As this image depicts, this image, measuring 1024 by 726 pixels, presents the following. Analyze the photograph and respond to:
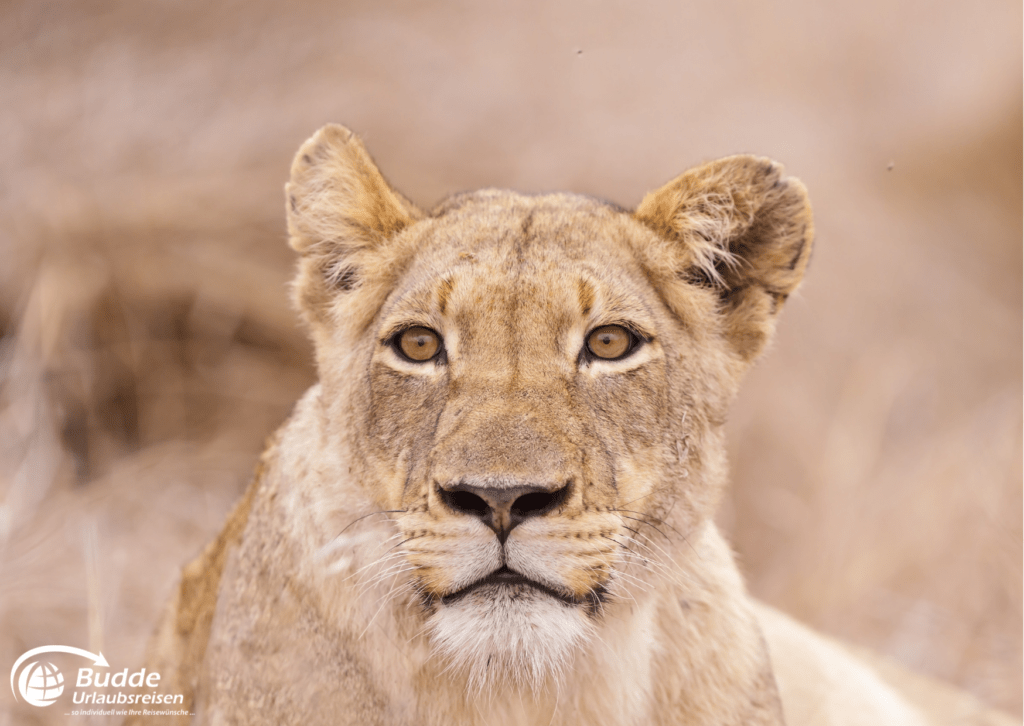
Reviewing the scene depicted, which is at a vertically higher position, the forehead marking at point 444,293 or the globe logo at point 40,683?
the forehead marking at point 444,293

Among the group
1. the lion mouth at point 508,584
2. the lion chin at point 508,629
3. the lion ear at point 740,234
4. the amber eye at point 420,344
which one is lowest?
the lion chin at point 508,629

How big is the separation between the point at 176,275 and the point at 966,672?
6652mm

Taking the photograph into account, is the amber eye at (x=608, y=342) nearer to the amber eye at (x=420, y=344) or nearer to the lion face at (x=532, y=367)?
the lion face at (x=532, y=367)

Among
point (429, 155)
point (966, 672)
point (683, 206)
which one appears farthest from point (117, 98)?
point (966, 672)

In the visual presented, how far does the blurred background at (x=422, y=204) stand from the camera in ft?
22.9

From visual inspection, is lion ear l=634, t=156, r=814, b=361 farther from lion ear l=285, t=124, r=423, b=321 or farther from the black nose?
the black nose

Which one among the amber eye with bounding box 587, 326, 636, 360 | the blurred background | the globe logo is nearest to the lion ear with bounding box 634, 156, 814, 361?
the amber eye with bounding box 587, 326, 636, 360

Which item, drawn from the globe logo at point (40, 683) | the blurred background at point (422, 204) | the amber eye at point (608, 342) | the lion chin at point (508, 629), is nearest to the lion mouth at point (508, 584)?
the lion chin at point (508, 629)

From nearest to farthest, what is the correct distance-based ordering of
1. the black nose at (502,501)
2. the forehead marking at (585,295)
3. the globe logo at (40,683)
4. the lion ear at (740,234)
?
the black nose at (502,501) → the forehead marking at (585,295) → the lion ear at (740,234) → the globe logo at (40,683)

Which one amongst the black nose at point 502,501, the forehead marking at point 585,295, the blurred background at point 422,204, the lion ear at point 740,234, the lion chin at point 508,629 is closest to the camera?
the black nose at point 502,501

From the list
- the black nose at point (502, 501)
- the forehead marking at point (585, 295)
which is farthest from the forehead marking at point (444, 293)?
the black nose at point (502, 501)

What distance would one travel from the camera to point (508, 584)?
244 cm

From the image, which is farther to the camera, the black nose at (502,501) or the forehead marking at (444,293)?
the forehead marking at (444,293)

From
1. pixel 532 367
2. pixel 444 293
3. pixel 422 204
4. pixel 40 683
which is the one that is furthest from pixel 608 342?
pixel 422 204
